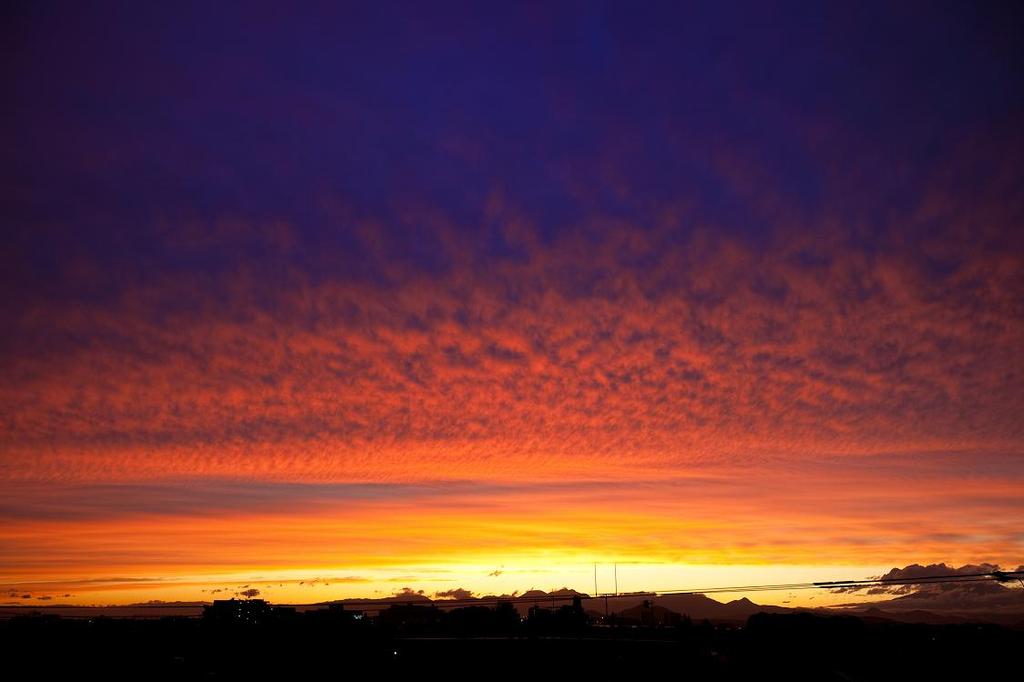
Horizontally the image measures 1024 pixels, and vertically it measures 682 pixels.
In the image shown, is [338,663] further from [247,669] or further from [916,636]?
[916,636]

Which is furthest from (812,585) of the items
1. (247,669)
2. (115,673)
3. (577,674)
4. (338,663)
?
(115,673)

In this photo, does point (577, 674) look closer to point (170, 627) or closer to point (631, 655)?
point (631, 655)

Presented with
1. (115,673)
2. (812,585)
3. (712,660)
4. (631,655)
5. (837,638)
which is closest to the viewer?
(812,585)

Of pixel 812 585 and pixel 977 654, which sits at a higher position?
pixel 812 585

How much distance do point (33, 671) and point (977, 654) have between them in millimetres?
76913

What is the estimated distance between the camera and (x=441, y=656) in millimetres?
57531

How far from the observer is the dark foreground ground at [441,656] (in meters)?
50.9

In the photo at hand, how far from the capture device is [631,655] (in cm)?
6912

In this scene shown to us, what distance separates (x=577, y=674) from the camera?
54.0 m

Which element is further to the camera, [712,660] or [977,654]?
[977,654]

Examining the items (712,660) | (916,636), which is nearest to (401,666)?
(712,660)

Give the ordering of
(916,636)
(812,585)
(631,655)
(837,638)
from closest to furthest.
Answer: (812,585) → (631,655) → (916,636) → (837,638)

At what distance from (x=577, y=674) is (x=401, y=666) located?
13355 mm

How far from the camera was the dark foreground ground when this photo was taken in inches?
2005
